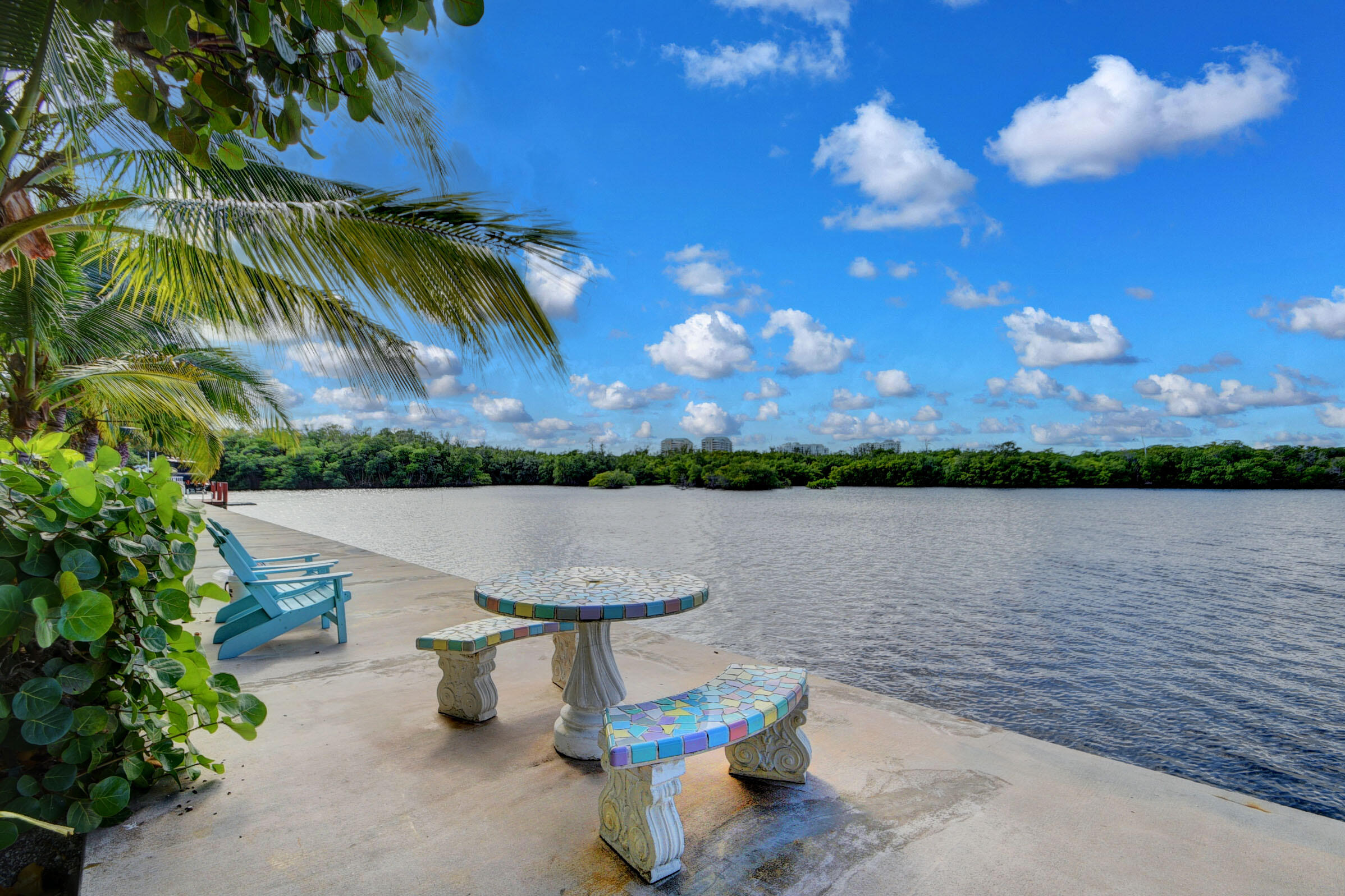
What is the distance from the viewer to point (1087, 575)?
13.5m

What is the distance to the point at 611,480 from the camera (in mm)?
70875

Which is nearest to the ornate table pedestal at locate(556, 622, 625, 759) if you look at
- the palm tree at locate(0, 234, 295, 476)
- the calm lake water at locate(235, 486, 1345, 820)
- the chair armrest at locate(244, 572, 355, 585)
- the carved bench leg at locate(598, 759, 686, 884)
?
the carved bench leg at locate(598, 759, 686, 884)

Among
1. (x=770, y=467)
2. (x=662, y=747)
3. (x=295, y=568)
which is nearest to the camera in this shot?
(x=662, y=747)

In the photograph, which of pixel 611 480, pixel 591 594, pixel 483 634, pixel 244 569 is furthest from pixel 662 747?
pixel 611 480

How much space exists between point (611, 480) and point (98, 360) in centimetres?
6294

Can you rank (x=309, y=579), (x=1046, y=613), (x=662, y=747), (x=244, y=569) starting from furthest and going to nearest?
(x=1046, y=613)
(x=309, y=579)
(x=244, y=569)
(x=662, y=747)

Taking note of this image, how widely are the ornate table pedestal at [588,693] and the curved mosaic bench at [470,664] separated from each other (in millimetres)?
216

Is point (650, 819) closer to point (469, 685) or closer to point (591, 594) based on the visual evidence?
point (591, 594)

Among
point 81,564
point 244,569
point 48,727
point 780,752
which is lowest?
point 780,752

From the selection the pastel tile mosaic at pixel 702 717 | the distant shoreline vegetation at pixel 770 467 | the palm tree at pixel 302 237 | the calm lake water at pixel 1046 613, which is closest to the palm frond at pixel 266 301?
the palm tree at pixel 302 237

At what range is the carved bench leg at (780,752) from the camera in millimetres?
2754

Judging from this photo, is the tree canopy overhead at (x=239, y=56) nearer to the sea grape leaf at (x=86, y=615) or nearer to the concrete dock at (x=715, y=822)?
the sea grape leaf at (x=86, y=615)

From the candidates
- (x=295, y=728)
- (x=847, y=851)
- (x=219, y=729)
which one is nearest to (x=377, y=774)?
(x=295, y=728)

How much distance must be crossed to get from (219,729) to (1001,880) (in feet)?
11.8
